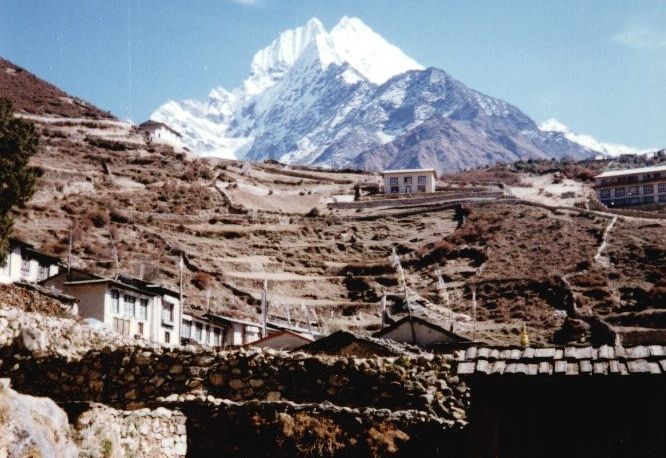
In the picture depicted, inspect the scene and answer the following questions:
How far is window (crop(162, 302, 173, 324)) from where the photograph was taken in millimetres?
49062

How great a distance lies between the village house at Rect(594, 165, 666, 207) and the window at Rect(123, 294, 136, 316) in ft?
375

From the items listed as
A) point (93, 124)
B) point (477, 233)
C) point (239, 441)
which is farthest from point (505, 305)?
point (93, 124)

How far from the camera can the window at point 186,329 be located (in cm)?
5028

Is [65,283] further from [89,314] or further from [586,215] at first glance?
[586,215]

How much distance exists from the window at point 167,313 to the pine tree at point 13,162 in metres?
9.62

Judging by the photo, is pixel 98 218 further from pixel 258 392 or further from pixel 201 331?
pixel 258 392

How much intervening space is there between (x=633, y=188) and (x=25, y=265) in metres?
121

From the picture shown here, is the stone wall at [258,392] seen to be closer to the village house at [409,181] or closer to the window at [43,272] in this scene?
the window at [43,272]

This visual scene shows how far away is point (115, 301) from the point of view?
42.9 m

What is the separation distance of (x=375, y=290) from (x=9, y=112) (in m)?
49.9

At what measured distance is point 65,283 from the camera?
1673 inches

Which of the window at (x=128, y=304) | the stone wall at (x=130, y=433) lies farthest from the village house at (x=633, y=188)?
the stone wall at (x=130, y=433)

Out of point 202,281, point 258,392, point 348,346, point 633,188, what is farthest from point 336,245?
point 258,392

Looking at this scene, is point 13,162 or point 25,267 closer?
point 13,162
